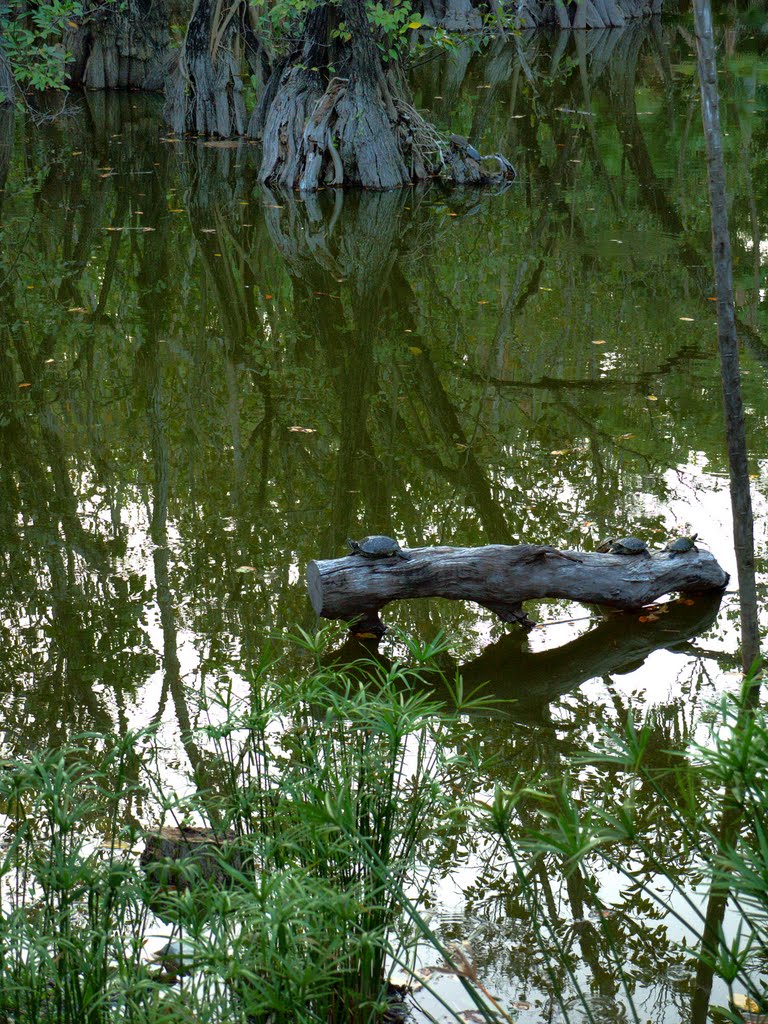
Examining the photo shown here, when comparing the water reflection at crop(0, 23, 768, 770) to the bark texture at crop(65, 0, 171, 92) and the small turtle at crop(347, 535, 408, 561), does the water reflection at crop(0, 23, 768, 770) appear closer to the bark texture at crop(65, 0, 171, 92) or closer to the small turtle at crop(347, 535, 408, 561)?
the small turtle at crop(347, 535, 408, 561)

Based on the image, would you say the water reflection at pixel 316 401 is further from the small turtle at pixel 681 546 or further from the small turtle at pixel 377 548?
the small turtle at pixel 377 548

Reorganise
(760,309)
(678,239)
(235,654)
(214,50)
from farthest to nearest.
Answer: (214,50)
(678,239)
(760,309)
(235,654)

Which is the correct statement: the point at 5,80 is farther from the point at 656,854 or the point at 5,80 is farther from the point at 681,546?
the point at 656,854

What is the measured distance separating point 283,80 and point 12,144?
5276mm

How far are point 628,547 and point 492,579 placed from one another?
0.66 meters

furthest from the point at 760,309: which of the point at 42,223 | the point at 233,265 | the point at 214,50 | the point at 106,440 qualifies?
the point at 214,50

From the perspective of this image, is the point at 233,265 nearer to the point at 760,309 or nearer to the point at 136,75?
the point at 760,309

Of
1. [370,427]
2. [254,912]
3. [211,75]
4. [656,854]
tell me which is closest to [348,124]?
[211,75]

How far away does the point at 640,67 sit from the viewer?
26766mm

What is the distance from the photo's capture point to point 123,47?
24.7 meters

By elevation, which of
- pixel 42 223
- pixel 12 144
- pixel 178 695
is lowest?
pixel 178 695

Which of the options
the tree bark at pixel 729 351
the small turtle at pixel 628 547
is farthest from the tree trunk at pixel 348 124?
the tree bark at pixel 729 351

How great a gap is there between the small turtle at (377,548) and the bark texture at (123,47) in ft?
68.6

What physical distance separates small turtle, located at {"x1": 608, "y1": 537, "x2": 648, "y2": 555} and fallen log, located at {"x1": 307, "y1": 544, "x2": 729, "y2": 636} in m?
0.02
